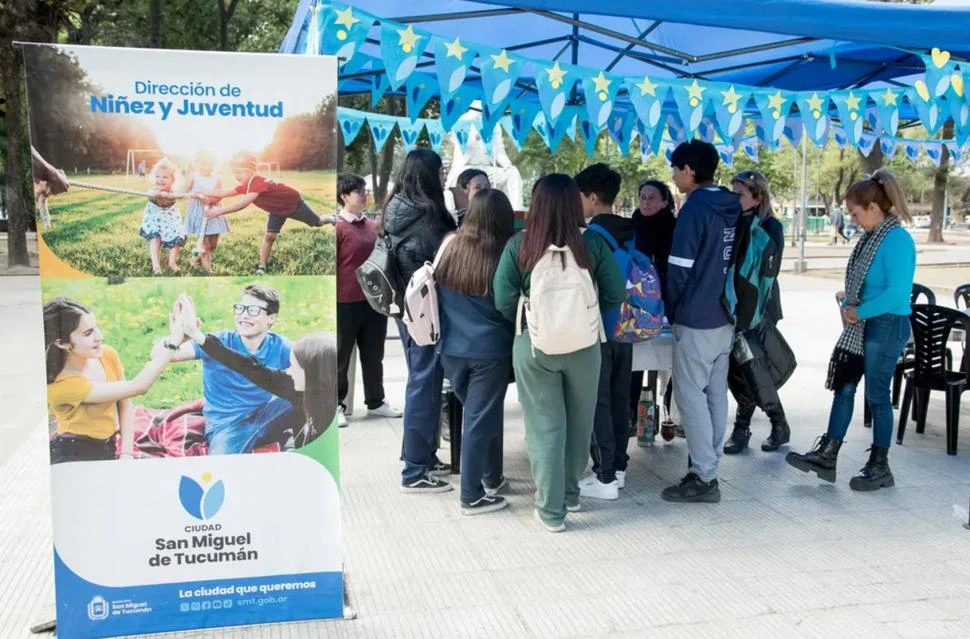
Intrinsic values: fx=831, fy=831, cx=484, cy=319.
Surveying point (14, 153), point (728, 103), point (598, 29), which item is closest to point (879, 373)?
point (728, 103)

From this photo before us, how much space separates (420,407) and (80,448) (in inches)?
80.4

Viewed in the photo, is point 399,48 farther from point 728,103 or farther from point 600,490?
point 600,490

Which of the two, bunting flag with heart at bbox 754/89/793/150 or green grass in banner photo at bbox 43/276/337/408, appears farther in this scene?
bunting flag with heart at bbox 754/89/793/150

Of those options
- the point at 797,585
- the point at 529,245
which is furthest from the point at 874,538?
the point at 529,245

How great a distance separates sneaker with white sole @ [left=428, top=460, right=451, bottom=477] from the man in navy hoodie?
4.25ft

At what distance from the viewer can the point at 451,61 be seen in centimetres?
382

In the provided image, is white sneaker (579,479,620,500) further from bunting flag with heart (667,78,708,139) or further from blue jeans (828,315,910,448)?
bunting flag with heart (667,78,708,139)

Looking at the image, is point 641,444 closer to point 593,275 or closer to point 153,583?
point 593,275

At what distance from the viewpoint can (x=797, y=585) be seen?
138 inches

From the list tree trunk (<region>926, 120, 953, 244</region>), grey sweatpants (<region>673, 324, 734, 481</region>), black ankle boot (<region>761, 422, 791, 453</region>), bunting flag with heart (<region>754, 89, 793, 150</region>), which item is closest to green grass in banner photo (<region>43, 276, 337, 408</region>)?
grey sweatpants (<region>673, 324, 734, 481</region>)

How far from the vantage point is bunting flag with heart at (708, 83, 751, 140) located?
4.38m

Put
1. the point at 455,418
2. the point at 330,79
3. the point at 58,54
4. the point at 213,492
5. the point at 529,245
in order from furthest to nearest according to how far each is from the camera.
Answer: the point at 455,418, the point at 529,245, the point at 213,492, the point at 330,79, the point at 58,54

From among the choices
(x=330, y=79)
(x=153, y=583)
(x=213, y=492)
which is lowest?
(x=153, y=583)

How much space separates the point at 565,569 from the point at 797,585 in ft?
3.21
